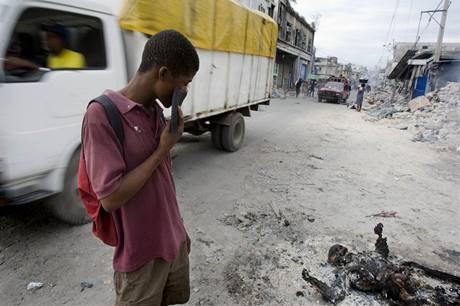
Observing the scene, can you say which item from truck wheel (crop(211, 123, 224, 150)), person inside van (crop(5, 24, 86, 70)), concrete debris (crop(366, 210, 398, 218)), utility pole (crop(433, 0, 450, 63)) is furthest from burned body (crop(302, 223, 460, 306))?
utility pole (crop(433, 0, 450, 63))

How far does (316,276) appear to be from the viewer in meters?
2.96

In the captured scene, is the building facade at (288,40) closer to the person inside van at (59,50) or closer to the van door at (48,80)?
the van door at (48,80)

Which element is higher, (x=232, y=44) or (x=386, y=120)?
(x=232, y=44)

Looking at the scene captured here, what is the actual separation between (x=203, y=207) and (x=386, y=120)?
526 inches

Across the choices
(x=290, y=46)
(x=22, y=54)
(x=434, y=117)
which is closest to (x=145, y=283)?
(x=22, y=54)

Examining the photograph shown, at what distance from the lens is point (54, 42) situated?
2994 mm

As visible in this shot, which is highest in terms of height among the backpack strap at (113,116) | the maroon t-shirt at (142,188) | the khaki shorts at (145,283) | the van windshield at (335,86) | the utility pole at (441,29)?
the utility pole at (441,29)

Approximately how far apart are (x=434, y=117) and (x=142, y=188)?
1534 centimetres

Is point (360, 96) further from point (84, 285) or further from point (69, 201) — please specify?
point (84, 285)

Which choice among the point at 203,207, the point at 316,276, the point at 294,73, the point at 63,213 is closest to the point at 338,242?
the point at 316,276

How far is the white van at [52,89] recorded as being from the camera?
2.61m

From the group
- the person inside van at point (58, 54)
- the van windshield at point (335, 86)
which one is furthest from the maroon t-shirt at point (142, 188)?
the van windshield at point (335, 86)

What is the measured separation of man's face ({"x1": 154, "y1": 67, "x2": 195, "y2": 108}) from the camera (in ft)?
4.11

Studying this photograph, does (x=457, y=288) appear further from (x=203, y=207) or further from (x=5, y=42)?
(x=5, y=42)
